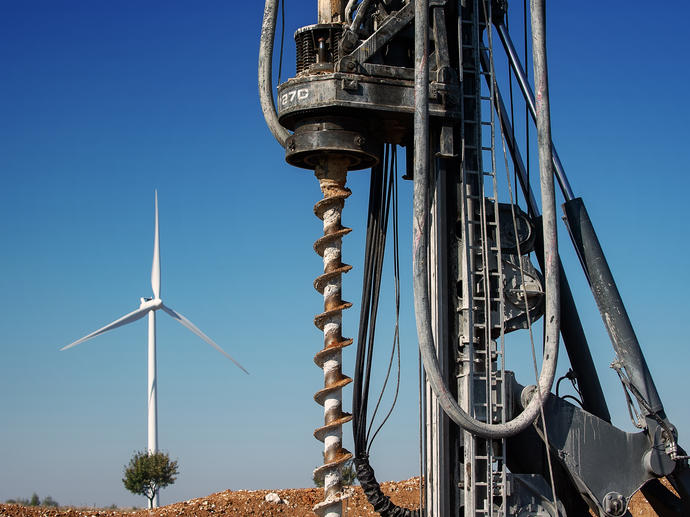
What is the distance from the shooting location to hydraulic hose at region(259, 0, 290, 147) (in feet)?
47.8

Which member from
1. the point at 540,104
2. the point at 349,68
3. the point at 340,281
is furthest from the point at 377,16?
the point at 340,281

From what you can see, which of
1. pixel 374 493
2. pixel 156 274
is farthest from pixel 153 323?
pixel 374 493

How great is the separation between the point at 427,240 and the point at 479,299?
1.14m

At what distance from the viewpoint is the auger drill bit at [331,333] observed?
1362 centimetres

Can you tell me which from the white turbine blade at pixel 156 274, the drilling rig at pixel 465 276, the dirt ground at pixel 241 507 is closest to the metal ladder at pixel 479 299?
the drilling rig at pixel 465 276

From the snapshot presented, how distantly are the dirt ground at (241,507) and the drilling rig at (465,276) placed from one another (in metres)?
4.74

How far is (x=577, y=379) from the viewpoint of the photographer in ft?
49.3

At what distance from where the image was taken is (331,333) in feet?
45.2

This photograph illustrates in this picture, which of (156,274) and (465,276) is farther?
(156,274)

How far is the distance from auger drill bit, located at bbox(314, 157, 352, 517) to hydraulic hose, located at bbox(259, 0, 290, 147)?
85 centimetres

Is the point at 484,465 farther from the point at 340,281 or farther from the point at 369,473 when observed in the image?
the point at 340,281

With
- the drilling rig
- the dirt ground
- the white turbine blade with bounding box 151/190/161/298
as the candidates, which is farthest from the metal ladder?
the white turbine blade with bounding box 151/190/161/298

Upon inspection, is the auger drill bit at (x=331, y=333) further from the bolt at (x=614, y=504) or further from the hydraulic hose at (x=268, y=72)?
the bolt at (x=614, y=504)

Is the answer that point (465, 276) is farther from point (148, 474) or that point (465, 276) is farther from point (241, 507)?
point (148, 474)
